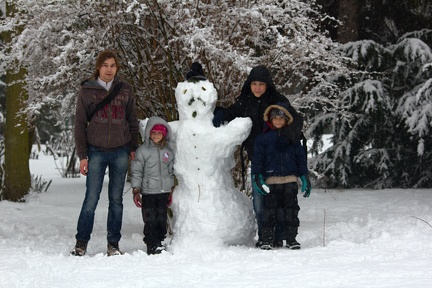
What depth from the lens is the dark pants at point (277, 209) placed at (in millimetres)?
5809

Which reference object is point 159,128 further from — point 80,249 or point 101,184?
point 80,249

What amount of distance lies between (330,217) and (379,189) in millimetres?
3186

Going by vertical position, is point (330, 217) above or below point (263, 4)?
below

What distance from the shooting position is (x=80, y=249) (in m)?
5.68

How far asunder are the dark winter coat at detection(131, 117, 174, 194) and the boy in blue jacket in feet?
2.64

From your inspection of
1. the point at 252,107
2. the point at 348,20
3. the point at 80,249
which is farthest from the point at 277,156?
the point at 348,20

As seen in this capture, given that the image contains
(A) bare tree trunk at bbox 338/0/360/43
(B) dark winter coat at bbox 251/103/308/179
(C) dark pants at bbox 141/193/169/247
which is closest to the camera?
(C) dark pants at bbox 141/193/169/247

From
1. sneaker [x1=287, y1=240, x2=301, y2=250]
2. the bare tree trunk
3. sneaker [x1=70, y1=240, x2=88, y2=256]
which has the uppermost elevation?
the bare tree trunk

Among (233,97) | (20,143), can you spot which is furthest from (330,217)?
(20,143)

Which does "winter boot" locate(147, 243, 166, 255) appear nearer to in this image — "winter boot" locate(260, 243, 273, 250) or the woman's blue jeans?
the woman's blue jeans

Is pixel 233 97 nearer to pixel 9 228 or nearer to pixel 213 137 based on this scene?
pixel 213 137

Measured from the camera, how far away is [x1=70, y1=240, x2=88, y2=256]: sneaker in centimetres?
566

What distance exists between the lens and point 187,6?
6.24m

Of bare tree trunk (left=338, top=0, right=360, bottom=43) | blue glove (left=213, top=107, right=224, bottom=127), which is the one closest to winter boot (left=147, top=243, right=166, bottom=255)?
blue glove (left=213, top=107, right=224, bottom=127)
